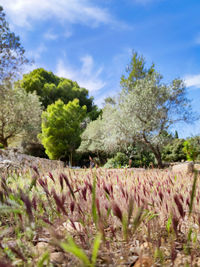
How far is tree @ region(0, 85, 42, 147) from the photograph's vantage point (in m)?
21.6

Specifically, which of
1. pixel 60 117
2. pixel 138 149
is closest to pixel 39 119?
pixel 60 117

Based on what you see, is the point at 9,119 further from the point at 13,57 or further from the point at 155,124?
the point at 155,124

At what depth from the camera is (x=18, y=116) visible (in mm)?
22375

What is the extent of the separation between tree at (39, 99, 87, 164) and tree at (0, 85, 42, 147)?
4.22 ft

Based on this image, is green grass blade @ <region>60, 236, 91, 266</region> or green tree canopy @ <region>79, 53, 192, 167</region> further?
green tree canopy @ <region>79, 53, 192, 167</region>

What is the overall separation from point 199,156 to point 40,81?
93.2ft

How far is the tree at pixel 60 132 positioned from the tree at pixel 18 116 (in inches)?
50.6

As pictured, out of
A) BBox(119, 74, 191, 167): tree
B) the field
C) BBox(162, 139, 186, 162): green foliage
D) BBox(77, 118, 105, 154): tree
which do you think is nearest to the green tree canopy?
BBox(119, 74, 191, 167): tree

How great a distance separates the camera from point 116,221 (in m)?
1.27

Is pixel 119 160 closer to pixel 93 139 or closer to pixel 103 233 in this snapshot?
pixel 93 139

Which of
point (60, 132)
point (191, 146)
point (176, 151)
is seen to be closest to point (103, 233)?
point (191, 146)

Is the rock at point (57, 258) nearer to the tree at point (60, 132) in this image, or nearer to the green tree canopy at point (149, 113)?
the green tree canopy at point (149, 113)

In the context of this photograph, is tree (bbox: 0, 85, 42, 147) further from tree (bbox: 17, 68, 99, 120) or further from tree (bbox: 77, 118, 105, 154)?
tree (bbox: 17, 68, 99, 120)

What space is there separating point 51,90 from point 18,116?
13.9 metres
